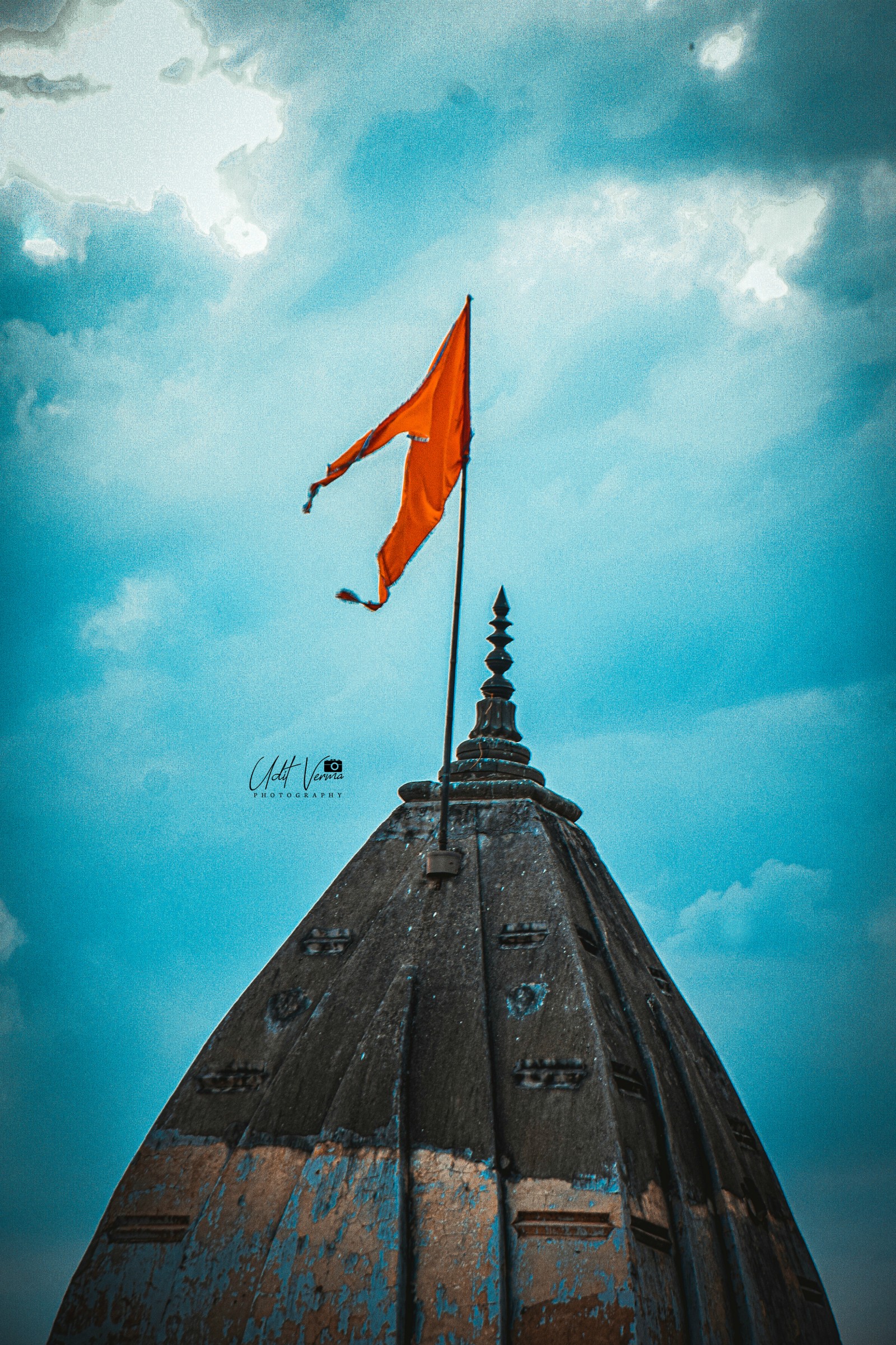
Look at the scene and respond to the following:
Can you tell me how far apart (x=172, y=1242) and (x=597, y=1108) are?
3007mm

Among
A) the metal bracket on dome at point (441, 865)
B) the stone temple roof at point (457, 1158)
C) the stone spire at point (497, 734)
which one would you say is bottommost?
the stone temple roof at point (457, 1158)

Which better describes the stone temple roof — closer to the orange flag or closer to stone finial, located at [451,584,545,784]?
stone finial, located at [451,584,545,784]

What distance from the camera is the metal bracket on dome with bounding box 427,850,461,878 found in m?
9.12

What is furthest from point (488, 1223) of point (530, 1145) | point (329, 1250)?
point (329, 1250)

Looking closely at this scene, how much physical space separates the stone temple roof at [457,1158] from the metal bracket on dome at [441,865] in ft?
0.43

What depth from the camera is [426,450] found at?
408 inches

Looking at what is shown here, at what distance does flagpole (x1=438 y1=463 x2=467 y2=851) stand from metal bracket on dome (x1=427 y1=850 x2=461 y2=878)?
0.26 ft

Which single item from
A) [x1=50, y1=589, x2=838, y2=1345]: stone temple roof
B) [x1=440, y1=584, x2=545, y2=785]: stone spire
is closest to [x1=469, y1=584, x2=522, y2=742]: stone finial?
[x1=440, y1=584, x2=545, y2=785]: stone spire

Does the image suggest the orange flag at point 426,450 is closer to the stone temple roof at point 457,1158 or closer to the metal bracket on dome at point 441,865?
the metal bracket on dome at point 441,865

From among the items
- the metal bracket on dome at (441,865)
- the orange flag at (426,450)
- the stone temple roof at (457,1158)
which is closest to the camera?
the stone temple roof at (457,1158)

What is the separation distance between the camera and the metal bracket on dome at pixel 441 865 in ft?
29.9

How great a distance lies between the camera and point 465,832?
980cm

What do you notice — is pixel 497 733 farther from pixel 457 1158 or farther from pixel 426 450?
pixel 457 1158

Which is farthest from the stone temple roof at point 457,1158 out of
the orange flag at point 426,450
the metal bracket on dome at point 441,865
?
the orange flag at point 426,450
